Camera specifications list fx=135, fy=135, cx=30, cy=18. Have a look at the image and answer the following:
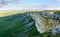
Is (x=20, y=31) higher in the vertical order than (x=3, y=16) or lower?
lower

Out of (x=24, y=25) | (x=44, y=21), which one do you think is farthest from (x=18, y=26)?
(x=44, y=21)

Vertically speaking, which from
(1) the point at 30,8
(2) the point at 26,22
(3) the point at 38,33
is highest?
(1) the point at 30,8

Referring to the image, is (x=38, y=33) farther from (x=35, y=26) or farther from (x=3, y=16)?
(x=3, y=16)

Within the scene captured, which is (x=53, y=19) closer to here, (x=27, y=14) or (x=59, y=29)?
(x=59, y=29)

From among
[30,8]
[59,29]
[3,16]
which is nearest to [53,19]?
[59,29]

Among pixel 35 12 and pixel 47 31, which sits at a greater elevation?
pixel 35 12

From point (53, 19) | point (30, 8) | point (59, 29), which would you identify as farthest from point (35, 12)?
point (59, 29)

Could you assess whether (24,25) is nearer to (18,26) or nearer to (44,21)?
(18,26)
